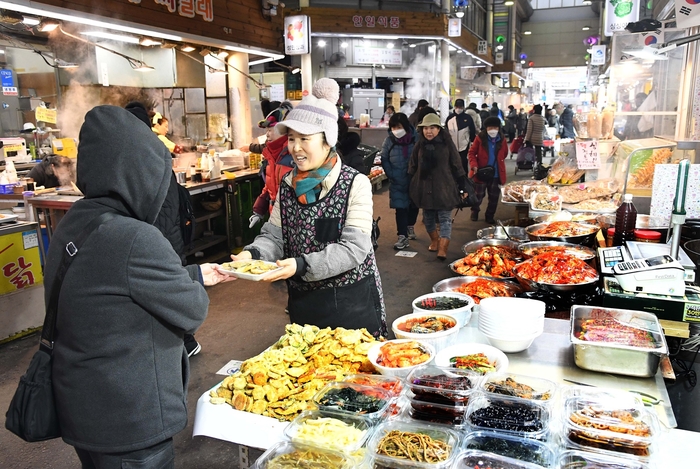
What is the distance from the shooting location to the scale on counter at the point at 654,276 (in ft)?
8.74

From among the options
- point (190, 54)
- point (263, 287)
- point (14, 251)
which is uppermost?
point (190, 54)

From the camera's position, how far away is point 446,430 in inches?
73.0

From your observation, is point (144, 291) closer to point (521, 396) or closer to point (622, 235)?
point (521, 396)

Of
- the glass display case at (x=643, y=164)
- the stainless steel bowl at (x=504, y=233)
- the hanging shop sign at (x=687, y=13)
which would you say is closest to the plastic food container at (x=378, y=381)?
the stainless steel bowl at (x=504, y=233)

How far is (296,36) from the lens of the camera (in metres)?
13.5

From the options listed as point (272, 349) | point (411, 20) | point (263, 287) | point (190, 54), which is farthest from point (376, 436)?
point (411, 20)

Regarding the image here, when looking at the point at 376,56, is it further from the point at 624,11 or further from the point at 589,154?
the point at 589,154

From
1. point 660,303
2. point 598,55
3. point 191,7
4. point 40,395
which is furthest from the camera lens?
point 598,55

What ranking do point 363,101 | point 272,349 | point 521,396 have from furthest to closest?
1. point 363,101
2. point 272,349
3. point 521,396

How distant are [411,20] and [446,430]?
16.8 m

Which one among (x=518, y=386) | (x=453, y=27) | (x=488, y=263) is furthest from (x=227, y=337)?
(x=453, y=27)

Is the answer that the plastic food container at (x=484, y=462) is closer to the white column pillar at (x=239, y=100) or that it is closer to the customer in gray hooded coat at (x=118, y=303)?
the customer in gray hooded coat at (x=118, y=303)

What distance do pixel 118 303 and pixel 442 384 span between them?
1.22m

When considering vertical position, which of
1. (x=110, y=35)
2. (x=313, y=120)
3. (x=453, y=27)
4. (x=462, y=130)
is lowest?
(x=313, y=120)
